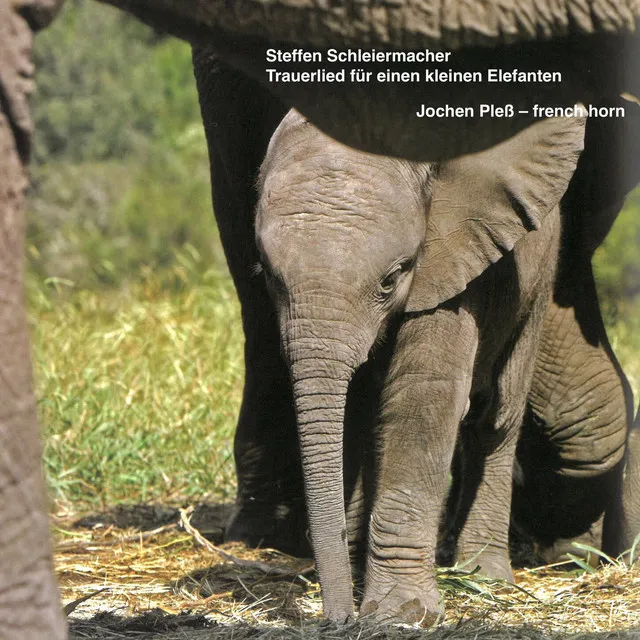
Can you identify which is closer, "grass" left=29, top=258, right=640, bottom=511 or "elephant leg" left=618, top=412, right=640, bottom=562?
"elephant leg" left=618, top=412, right=640, bottom=562

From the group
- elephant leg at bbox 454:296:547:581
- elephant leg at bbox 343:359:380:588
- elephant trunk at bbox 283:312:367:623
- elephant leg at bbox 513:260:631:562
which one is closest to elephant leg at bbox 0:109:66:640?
elephant trunk at bbox 283:312:367:623

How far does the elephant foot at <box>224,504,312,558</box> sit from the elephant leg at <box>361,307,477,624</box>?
1.09 meters

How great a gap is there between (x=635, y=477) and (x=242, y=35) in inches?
112

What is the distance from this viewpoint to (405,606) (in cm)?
378

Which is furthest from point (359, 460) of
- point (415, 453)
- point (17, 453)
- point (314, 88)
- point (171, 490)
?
point (17, 453)

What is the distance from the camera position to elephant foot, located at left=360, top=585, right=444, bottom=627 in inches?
148

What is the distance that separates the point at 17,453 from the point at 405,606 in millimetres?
2041

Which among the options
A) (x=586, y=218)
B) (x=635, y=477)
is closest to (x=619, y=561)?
(x=635, y=477)

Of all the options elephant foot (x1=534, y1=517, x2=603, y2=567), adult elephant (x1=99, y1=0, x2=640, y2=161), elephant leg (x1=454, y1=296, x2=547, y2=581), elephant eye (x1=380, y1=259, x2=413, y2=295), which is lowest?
elephant foot (x1=534, y1=517, x2=603, y2=567)

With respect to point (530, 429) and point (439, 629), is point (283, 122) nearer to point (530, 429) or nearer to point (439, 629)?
point (439, 629)

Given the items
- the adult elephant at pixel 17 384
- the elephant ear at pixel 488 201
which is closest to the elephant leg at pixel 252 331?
the elephant ear at pixel 488 201

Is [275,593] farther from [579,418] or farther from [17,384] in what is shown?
[17,384]

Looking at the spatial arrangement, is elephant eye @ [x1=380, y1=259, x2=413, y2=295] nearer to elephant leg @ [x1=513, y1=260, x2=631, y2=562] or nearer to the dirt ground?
the dirt ground

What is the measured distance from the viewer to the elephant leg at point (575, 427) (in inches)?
193
